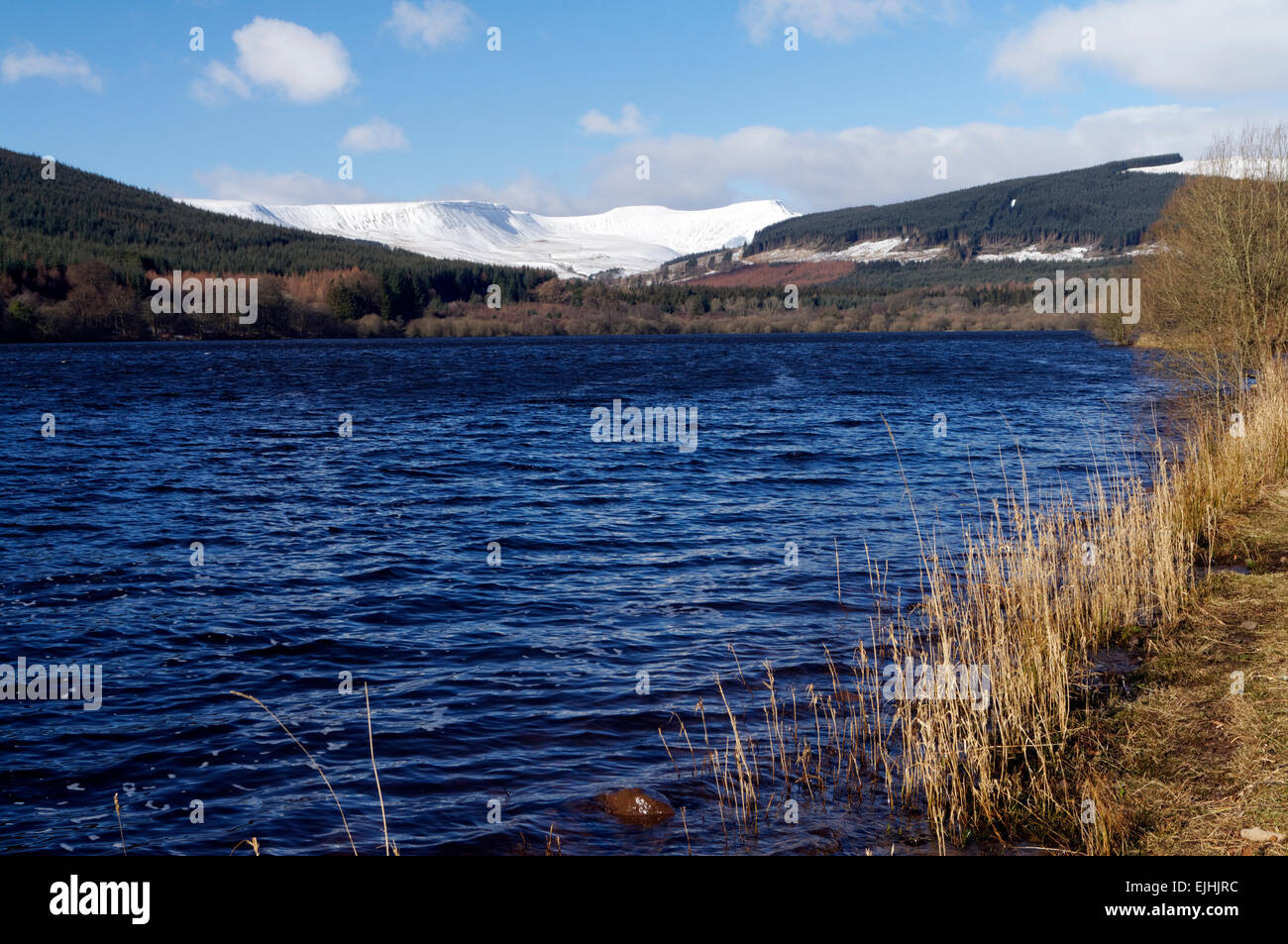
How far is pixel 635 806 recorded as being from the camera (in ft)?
26.0

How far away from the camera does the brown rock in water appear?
304 inches

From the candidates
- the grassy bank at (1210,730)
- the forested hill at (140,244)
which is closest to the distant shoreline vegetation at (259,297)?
the forested hill at (140,244)

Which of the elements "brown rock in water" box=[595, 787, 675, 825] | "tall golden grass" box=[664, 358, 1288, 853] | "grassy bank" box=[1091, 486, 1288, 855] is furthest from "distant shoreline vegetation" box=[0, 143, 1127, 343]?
"grassy bank" box=[1091, 486, 1288, 855]

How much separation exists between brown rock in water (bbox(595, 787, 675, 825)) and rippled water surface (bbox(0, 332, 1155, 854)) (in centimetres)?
15

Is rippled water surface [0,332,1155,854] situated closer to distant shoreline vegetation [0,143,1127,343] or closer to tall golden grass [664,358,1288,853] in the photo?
tall golden grass [664,358,1288,853]

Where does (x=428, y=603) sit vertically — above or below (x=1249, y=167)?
below

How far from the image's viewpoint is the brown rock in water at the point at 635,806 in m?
7.73

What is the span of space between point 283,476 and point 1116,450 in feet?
71.4

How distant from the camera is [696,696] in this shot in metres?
10.3

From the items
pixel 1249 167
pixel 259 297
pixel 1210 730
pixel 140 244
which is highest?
pixel 140 244

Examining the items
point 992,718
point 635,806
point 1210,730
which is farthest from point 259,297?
point 1210,730

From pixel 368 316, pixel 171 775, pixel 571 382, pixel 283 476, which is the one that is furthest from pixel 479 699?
pixel 368 316

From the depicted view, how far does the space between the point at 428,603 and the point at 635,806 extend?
A: 22.9ft

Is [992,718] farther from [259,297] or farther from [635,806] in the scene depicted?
[259,297]
